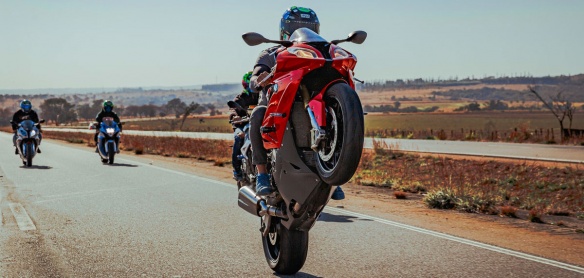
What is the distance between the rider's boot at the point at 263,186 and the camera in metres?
6.24

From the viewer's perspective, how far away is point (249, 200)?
6.82m

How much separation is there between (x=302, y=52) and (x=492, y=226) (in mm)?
5952

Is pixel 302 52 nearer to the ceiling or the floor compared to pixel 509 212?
nearer to the ceiling

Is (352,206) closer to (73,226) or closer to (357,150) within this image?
(73,226)

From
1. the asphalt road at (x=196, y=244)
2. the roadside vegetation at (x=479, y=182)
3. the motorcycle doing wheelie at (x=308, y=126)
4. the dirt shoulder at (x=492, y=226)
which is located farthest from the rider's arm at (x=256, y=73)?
the roadside vegetation at (x=479, y=182)

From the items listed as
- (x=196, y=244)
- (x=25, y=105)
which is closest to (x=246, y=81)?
(x=196, y=244)

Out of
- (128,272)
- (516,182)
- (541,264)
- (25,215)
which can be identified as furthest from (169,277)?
(516,182)

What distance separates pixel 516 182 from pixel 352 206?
386 inches

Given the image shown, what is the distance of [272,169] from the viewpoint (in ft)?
20.7

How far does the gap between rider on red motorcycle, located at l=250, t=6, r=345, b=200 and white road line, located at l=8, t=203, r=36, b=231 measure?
16.0 ft

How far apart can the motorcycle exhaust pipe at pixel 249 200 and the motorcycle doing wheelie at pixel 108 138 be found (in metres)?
17.4

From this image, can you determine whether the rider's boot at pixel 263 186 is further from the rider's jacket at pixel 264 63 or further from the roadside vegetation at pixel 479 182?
the roadside vegetation at pixel 479 182

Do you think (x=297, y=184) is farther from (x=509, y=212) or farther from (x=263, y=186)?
(x=509, y=212)

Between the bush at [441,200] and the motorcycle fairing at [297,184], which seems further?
the bush at [441,200]
